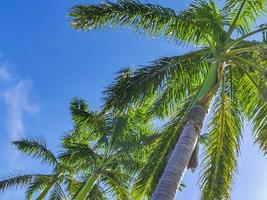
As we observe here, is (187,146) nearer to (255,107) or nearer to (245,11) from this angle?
(255,107)

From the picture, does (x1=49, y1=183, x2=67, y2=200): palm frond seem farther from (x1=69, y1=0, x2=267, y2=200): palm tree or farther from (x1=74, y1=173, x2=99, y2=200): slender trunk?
(x1=69, y1=0, x2=267, y2=200): palm tree

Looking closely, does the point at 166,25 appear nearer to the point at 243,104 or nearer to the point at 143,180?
the point at 243,104

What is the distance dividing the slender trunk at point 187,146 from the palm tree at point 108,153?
5853 mm

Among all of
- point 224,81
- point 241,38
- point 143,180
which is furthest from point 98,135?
point 241,38

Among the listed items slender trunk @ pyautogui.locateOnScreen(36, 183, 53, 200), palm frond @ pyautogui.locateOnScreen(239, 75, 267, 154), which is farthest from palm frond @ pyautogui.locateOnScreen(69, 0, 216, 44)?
slender trunk @ pyautogui.locateOnScreen(36, 183, 53, 200)

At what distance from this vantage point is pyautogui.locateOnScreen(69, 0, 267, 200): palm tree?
1152 cm

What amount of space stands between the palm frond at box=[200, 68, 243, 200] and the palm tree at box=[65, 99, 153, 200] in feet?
13.9

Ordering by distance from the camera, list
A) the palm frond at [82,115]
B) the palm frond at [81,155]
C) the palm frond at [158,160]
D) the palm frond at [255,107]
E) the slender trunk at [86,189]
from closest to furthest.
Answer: the palm frond at [255,107] < the palm frond at [158,160] < the slender trunk at [86,189] < the palm frond at [81,155] < the palm frond at [82,115]

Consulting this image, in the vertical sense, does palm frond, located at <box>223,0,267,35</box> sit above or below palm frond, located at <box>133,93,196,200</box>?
above

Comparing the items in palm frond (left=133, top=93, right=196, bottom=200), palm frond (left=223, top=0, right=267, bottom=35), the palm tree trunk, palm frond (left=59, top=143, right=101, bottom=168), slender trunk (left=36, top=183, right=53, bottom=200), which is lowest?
the palm tree trunk

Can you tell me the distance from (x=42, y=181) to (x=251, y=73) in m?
12.1

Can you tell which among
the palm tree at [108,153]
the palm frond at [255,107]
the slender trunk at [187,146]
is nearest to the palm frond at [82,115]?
the palm tree at [108,153]

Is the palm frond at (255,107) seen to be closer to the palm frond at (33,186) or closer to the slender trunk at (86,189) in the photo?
the slender trunk at (86,189)

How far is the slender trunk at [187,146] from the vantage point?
8641mm
